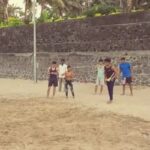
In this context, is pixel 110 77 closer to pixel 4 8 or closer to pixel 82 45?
pixel 82 45

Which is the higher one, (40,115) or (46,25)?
(46,25)

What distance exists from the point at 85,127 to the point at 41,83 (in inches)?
558

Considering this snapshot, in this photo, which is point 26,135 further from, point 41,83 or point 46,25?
point 46,25

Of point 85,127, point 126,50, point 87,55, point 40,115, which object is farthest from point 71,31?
point 85,127

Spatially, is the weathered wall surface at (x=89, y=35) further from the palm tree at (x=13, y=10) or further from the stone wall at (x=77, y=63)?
the palm tree at (x=13, y=10)

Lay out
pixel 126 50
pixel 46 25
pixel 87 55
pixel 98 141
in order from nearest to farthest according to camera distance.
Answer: pixel 98 141, pixel 126 50, pixel 87 55, pixel 46 25

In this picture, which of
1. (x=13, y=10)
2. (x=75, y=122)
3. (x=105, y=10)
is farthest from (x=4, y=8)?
(x=75, y=122)

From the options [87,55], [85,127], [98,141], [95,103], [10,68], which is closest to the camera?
[98,141]

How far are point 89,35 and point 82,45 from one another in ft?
2.02

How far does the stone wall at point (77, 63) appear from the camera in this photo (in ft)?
72.4

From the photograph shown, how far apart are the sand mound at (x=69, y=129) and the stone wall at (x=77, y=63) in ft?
21.9

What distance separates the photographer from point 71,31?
2594 centimetres

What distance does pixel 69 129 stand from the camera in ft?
39.3

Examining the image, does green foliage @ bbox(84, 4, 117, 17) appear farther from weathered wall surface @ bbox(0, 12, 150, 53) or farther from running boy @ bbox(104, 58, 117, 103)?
running boy @ bbox(104, 58, 117, 103)
